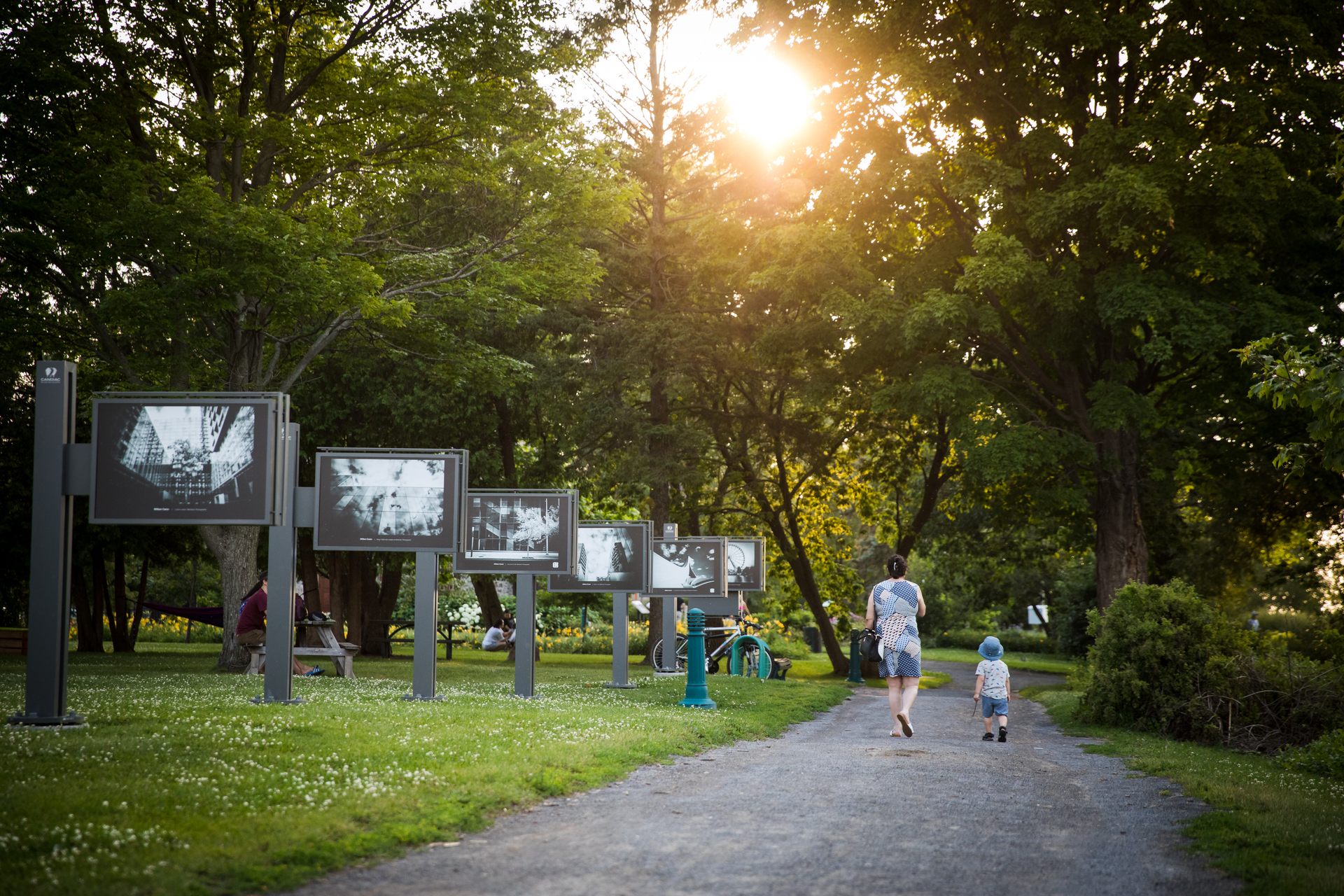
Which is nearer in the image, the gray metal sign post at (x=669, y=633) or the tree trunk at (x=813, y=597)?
the gray metal sign post at (x=669, y=633)

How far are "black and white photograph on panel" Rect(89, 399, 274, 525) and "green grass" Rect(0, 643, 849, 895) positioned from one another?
5.93 ft

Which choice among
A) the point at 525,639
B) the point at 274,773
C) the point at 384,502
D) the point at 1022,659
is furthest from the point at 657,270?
the point at 1022,659

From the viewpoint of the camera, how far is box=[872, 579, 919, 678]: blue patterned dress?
1198 centimetres

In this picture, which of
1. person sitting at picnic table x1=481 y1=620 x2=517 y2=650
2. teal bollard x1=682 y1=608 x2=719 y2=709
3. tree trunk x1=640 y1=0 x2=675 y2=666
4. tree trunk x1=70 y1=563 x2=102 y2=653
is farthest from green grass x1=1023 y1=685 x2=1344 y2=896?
tree trunk x1=70 y1=563 x2=102 y2=653

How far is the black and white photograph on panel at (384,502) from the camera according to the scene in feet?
43.5

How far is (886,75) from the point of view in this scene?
20.5m

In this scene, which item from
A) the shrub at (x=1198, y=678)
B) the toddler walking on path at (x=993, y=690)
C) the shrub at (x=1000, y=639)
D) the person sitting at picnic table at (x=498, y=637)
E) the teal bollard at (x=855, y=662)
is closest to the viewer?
the toddler walking on path at (x=993, y=690)

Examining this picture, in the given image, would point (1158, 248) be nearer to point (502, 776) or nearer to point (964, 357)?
point (964, 357)

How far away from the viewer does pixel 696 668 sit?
15.0 m

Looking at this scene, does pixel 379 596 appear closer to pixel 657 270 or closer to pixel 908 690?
pixel 657 270

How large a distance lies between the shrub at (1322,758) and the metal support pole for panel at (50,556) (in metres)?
11.3

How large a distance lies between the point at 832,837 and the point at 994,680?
7.00 meters

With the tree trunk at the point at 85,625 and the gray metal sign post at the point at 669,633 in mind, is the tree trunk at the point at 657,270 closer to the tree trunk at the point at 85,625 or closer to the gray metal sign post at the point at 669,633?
the gray metal sign post at the point at 669,633

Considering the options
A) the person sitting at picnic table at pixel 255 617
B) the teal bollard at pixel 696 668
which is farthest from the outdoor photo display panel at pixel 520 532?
the person sitting at picnic table at pixel 255 617
